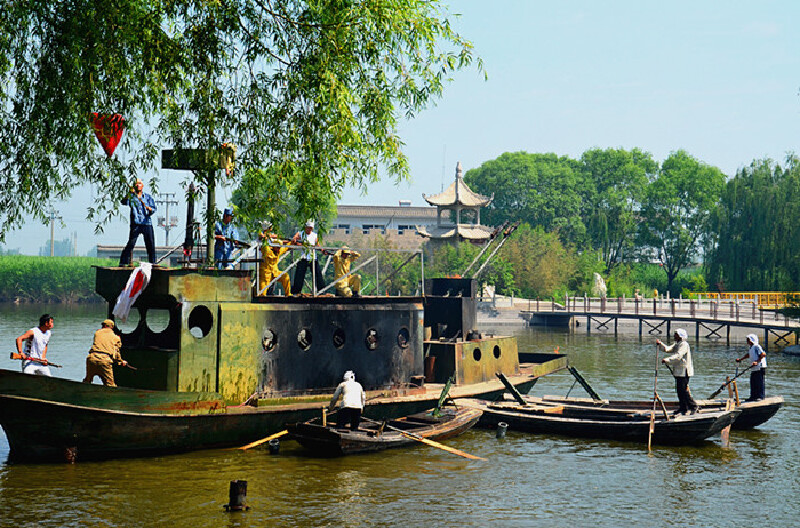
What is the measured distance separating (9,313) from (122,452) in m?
63.4

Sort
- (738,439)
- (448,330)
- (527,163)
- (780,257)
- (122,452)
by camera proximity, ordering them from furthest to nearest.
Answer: (527,163), (780,257), (448,330), (738,439), (122,452)

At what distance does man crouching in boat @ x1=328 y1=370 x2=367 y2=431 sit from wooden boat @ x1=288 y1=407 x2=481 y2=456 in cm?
19

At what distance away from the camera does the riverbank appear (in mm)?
95875

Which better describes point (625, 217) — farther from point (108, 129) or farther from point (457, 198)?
point (108, 129)

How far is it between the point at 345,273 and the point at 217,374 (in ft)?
14.2

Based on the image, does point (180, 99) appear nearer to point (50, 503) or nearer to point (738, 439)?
point (50, 503)

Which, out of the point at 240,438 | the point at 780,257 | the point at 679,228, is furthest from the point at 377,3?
the point at 679,228

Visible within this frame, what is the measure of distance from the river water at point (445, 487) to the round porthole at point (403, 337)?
2.53 meters

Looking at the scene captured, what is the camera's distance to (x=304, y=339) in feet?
62.1

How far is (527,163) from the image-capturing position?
101438mm

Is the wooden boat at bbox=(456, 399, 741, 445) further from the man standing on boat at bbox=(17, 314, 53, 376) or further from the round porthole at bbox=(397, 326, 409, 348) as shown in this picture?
the man standing on boat at bbox=(17, 314, 53, 376)

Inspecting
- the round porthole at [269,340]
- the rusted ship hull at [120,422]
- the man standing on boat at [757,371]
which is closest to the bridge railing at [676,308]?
the man standing on boat at [757,371]

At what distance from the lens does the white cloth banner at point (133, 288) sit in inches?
648

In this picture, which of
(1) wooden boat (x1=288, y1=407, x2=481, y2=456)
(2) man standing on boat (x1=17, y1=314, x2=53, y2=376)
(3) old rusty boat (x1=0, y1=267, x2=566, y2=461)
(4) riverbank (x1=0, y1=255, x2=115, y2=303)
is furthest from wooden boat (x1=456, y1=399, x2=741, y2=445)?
(4) riverbank (x1=0, y1=255, x2=115, y2=303)
